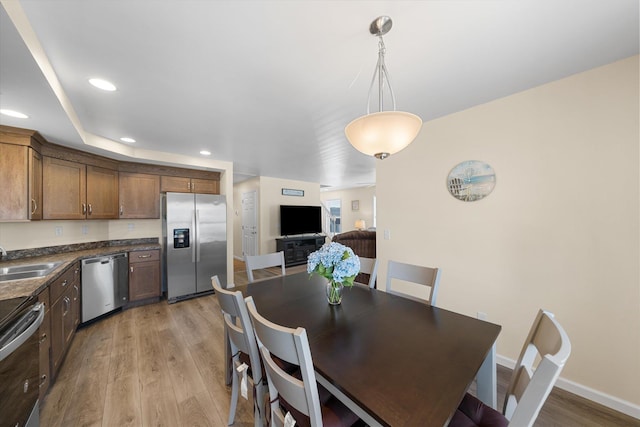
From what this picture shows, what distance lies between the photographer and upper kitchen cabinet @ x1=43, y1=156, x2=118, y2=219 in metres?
2.70

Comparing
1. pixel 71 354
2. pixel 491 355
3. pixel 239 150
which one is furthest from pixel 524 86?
pixel 71 354

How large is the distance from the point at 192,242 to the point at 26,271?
174 centimetres

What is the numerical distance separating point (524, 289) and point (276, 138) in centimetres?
308

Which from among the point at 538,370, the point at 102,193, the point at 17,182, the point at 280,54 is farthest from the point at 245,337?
the point at 102,193

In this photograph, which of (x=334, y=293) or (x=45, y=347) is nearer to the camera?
(x=334, y=293)

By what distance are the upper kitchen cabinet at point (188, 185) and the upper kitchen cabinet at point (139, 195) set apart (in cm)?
11

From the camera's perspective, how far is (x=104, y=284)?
305 cm

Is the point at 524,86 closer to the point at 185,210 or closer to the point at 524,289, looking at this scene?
the point at 524,289

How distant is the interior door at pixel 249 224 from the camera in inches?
245

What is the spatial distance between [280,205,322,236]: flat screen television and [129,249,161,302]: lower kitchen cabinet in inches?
120

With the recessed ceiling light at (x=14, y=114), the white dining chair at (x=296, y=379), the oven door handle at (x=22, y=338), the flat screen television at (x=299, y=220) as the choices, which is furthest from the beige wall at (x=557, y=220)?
the flat screen television at (x=299, y=220)

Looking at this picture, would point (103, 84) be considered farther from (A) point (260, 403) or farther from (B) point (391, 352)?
(B) point (391, 352)

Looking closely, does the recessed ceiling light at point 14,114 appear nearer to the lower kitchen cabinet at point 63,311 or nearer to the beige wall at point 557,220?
the lower kitchen cabinet at point 63,311

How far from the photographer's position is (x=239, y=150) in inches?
145
